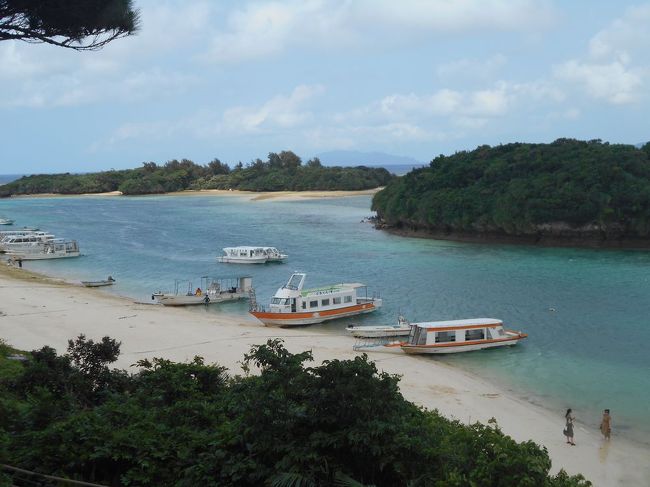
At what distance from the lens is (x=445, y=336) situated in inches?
1158

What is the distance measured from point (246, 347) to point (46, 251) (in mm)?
39499

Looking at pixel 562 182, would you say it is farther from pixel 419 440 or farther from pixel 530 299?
pixel 419 440

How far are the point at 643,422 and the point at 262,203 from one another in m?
109

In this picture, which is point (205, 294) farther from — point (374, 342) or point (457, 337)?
point (457, 337)

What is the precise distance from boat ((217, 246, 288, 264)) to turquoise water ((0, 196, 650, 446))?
3.74ft

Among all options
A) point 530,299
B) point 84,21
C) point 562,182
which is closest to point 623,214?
point 562,182

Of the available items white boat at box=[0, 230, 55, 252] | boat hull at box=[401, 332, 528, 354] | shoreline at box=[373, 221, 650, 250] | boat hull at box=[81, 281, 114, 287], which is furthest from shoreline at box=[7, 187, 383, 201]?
boat hull at box=[401, 332, 528, 354]

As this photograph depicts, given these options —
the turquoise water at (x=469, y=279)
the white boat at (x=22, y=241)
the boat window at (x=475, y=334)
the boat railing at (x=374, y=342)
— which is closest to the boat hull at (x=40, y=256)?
the turquoise water at (x=469, y=279)

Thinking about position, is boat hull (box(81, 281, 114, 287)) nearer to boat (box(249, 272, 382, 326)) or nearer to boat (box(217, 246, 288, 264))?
boat (box(217, 246, 288, 264))

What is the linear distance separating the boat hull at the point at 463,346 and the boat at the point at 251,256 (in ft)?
94.1

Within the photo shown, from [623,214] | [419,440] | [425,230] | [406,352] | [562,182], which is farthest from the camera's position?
[425,230]

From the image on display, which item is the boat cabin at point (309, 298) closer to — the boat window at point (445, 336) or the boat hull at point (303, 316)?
the boat hull at point (303, 316)

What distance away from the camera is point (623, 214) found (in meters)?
59.5

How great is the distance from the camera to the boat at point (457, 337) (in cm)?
2898
